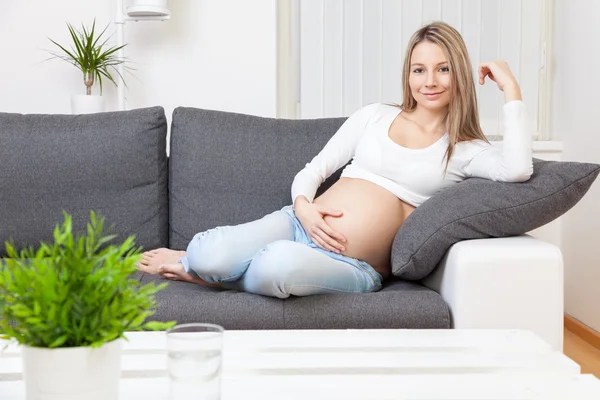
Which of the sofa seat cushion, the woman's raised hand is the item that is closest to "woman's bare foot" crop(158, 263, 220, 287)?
the sofa seat cushion

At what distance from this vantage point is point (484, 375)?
3.34ft

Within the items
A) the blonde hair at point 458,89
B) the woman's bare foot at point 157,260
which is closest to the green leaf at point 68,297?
the woman's bare foot at point 157,260

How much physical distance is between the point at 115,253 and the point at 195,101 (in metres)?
2.35

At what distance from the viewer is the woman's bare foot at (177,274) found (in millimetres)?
1948

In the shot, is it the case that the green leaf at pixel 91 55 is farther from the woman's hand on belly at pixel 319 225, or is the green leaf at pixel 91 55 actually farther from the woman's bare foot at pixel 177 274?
the woman's hand on belly at pixel 319 225

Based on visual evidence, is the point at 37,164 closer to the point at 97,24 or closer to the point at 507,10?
the point at 97,24

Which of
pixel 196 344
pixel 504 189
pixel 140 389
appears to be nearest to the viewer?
pixel 196 344

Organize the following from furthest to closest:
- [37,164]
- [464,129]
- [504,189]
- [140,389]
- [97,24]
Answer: [97,24] → [37,164] → [464,129] → [504,189] → [140,389]

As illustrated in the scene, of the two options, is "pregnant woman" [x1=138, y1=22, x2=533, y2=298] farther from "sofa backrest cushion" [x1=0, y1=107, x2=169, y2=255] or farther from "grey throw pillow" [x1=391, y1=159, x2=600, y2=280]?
"sofa backrest cushion" [x1=0, y1=107, x2=169, y2=255]

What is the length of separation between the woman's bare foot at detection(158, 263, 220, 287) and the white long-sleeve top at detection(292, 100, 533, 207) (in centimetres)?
36

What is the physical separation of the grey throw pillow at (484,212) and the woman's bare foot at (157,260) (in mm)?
651

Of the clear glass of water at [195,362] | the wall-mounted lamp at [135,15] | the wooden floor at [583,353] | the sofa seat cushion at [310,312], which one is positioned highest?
the wall-mounted lamp at [135,15]

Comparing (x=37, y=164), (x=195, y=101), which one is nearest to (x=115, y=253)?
(x=37, y=164)

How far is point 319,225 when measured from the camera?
1.90m
